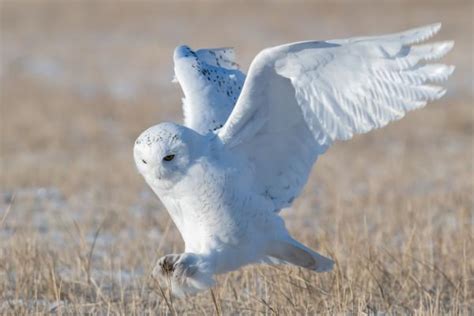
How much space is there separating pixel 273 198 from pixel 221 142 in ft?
2.06

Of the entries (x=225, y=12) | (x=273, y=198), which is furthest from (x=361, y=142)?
(x=225, y=12)

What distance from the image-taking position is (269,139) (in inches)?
200

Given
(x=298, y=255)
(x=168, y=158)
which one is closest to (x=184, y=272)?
(x=168, y=158)

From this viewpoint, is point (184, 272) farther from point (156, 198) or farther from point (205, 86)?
point (156, 198)

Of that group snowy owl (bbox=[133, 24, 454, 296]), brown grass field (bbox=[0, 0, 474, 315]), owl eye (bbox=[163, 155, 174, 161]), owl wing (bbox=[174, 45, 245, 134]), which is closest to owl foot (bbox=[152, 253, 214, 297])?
snowy owl (bbox=[133, 24, 454, 296])

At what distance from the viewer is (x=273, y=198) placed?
5227mm

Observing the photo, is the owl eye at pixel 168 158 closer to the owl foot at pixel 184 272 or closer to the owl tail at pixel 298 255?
the owl foot at pixel 184 272

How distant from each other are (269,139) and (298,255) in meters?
0.64

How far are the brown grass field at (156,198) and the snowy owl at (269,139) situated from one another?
309 millimetres

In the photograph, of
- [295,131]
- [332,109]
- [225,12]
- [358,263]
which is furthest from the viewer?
[225,12]

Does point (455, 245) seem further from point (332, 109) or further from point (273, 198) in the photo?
point (332, 109)

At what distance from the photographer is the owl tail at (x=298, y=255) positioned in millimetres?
5020

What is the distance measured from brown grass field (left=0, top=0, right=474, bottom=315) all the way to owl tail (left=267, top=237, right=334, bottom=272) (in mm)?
156

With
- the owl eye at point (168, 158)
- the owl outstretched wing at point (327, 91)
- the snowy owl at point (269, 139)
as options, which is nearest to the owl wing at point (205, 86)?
the snowy owl at point (269, 139)
